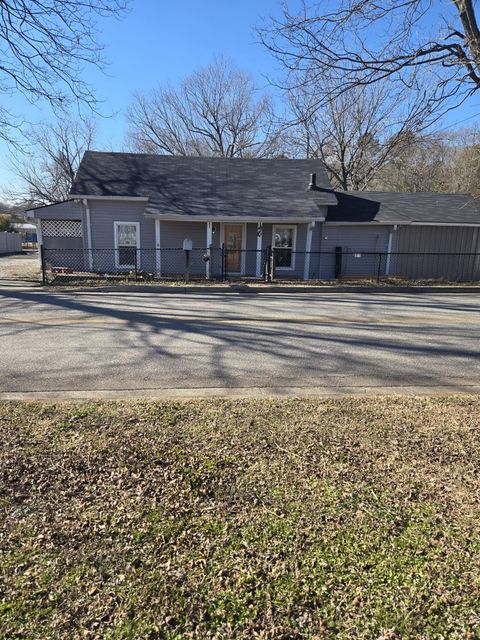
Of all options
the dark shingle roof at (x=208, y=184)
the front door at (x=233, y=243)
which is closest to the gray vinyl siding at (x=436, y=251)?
the dark shingle roof at (x=208, y=184)

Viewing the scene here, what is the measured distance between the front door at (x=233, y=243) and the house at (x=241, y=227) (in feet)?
0.15

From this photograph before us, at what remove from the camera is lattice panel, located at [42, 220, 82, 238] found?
18.0 meters

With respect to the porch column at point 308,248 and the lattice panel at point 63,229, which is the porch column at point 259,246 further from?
the lattice panel at point 63,229

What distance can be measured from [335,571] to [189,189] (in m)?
17.8

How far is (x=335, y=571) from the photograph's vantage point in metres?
1.80

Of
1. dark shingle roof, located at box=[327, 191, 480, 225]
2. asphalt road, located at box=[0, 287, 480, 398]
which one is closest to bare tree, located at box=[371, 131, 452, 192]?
dark shingle roof, located at box=[327, 191, 480, 225]

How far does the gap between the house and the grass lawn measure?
1317 cm

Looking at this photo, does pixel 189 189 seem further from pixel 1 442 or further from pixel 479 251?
pixel 1 442

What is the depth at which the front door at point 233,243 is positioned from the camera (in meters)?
17.1

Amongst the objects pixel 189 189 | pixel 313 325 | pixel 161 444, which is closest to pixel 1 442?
pixel 161 444

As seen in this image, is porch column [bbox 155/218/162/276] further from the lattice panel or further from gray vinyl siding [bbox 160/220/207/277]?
the lattice panel

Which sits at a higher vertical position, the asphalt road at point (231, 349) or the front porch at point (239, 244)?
the front porch at point (239, 244)

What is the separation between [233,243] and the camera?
17.2 meters

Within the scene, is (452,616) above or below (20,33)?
below
